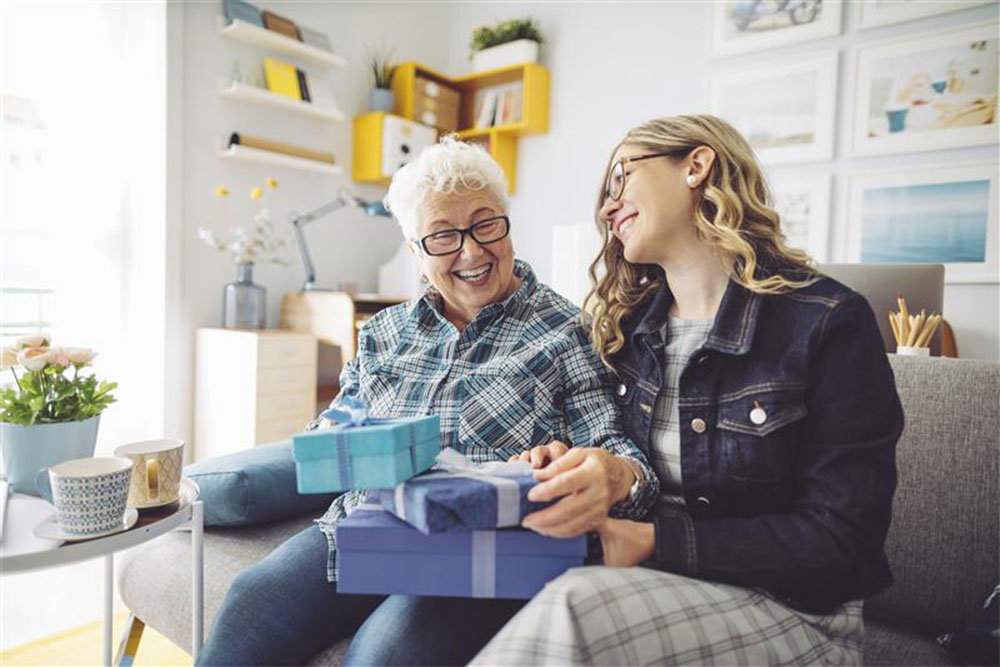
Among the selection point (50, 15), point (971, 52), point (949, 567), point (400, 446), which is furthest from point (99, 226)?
point (971, 52)

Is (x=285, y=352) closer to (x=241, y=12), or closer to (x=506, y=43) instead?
(x=241, y=12)

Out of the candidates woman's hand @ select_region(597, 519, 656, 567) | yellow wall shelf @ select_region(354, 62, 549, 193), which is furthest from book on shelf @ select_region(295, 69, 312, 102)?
woman's hand @ select_region(597, 519, 656, 567)

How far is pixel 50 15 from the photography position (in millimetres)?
2422

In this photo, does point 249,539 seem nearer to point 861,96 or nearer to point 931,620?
point 931,620

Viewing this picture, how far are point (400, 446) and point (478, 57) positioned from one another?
3.32 metres

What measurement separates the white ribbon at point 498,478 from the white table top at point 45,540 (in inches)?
18.2

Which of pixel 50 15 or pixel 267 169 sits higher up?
pixel 50 15

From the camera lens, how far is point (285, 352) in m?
2.66

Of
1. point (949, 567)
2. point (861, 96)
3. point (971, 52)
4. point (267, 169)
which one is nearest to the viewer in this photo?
point (949, 567)

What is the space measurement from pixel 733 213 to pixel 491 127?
2.83 m

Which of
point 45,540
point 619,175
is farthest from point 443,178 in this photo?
point 45,540

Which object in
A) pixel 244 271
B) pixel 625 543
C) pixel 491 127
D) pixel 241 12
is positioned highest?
pixel 241 12

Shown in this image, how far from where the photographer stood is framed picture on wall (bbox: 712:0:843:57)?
2.87 m

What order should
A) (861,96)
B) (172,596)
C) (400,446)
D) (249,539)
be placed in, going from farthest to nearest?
(861,96) < (249,539) < (172,596) < (400,446)
